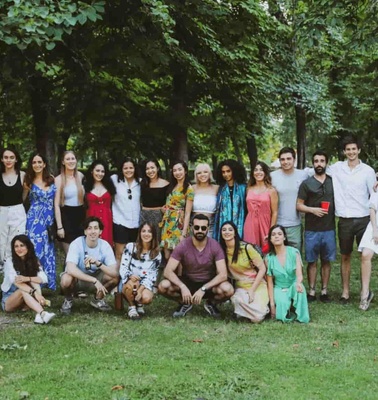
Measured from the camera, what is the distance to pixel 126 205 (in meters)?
8.51

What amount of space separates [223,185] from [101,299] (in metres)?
2.16

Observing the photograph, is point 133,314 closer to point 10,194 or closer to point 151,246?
point 151,246

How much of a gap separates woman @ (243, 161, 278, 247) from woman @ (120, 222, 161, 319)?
1.29m

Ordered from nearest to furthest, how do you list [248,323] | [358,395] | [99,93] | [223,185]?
[358,395], [248,323], [223,185], [99,93]

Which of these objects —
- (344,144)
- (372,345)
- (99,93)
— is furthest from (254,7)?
(372,345)

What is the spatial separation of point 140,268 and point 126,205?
1.34 metres

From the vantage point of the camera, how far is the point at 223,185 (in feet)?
26.5

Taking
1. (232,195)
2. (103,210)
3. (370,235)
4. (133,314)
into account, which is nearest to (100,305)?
(133,314)

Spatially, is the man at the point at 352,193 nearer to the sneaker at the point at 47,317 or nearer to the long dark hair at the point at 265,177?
the long dark hair at the point at 265,177

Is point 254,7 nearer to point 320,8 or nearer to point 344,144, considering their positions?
point 320,8

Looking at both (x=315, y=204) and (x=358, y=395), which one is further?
(x=315, y=204)

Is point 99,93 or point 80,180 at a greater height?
point 99,93

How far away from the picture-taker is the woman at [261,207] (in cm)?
784

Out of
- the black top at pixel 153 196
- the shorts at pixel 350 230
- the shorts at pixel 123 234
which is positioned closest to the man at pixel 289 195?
the shorts at pixel 350 230
